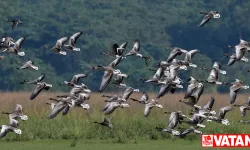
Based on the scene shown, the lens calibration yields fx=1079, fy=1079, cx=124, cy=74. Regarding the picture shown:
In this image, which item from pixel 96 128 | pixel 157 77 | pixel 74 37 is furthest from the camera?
pixel 96 128

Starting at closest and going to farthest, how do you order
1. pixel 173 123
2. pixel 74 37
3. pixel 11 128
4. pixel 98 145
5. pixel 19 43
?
pixel 11 128, pixel 98 145, pixel 173 123, pixel 19 43, pixel 74 37

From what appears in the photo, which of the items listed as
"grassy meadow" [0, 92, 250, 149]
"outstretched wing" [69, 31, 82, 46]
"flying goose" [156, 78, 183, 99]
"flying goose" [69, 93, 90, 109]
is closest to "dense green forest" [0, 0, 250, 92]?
"grassy meadow" [0, 92, 250, 149]

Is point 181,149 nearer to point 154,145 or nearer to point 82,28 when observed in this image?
point 154,145

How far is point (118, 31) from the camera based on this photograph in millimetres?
57375

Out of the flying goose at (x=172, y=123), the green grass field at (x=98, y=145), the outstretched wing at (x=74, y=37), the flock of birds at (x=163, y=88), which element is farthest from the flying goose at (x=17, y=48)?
the flying goose at (x=172, y=123)

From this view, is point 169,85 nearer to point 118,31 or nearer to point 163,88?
point 163,88

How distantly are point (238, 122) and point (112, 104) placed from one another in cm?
386

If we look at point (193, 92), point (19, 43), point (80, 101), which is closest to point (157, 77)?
point (193, 92)

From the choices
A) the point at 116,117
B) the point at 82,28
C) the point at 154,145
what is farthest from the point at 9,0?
the point at 154,145

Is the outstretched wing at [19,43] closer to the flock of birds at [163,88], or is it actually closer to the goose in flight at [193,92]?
the flock of birds at [163,88]

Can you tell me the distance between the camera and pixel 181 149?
22.2 metres

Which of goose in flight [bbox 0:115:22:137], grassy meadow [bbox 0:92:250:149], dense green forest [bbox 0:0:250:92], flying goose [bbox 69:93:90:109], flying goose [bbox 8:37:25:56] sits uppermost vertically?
flying goose [bbox 8:37:25:56]

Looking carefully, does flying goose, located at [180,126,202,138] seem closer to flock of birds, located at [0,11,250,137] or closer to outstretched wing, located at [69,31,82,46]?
flock of birds, located at [0,11,250,137]

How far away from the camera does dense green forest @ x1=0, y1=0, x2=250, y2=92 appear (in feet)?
171
